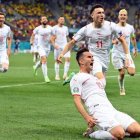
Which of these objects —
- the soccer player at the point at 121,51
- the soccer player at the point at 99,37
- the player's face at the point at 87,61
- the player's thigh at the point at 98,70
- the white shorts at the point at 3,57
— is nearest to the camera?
the player's face at the point at 87,61

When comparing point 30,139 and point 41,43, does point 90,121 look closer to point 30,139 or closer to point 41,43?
point 30,139

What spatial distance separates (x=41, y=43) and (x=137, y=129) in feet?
48.1

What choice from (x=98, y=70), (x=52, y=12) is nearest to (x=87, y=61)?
(x=98, y=70)

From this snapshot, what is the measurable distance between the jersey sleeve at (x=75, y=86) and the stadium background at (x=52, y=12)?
1850 inches

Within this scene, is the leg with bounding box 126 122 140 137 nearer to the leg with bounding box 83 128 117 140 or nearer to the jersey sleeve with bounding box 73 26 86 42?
→ the leg with bounding box 83 128 117 140

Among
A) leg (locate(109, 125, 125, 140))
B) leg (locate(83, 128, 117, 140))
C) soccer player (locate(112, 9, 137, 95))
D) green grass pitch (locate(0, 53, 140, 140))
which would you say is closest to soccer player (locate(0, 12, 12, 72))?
green grass pitch (locate(0, 53, 140, 140))

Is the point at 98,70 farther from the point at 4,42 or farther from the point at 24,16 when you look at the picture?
the point at 24,16

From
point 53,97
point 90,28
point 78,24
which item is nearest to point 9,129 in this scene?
point 90,28

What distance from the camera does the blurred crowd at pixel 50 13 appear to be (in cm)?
5878

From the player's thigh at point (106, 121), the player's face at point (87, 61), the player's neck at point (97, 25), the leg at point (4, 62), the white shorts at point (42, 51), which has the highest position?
the player's face at point (87, 61)

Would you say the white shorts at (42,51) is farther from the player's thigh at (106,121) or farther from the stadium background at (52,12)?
the stadium background at (52,12)

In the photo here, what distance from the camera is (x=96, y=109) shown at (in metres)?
9.10

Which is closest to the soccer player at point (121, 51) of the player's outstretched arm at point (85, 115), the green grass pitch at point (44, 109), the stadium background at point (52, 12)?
the green grass pitch at point (44, 109)

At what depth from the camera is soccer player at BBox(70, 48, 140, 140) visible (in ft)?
28.9
